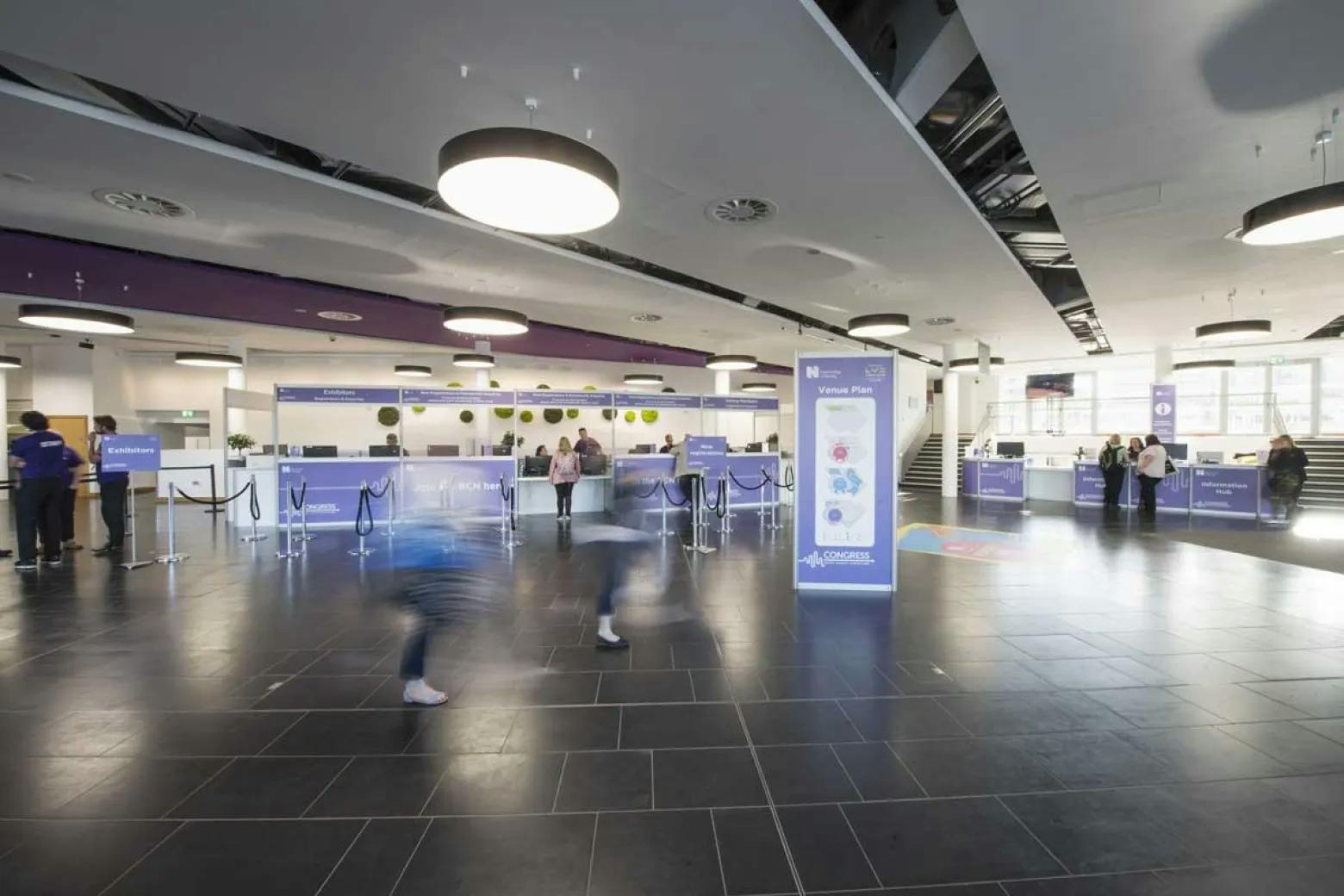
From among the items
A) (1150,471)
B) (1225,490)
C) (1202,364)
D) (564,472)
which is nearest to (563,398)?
(564,472)

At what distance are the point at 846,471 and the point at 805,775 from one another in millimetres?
3312

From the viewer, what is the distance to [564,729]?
2.72m

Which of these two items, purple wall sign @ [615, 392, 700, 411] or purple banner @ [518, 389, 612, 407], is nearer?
purple banner @ [518, 389, 612, 407]

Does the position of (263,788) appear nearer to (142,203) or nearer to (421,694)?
(421,694)

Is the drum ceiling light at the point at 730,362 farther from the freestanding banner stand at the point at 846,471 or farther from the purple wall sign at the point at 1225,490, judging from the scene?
the purple wall sign at the point at 1225,490

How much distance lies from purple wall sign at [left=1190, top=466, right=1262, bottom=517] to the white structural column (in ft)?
15.1

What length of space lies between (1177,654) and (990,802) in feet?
8.20

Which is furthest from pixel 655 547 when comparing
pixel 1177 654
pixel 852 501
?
pixel 1177 654

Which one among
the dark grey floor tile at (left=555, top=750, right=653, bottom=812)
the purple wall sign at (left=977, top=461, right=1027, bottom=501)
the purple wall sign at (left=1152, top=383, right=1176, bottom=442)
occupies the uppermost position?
the purple wall sign at (left=1152, top=383, right=1176, bottom=442)

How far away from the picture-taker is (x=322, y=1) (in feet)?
9.73

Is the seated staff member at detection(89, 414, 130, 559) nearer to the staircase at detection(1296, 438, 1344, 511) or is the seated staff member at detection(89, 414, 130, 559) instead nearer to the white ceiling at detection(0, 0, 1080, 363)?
the white ceiling at detection(0, 0, 1080, 363)

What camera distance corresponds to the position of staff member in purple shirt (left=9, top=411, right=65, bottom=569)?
6.14 m

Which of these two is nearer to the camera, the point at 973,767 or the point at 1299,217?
the point at 973,767

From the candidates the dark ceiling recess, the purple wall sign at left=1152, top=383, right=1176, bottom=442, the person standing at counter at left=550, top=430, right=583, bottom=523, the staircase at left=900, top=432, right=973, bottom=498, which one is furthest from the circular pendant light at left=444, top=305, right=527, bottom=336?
the purple wall sign at left=1152, top=383, right=1176, bottom=442
